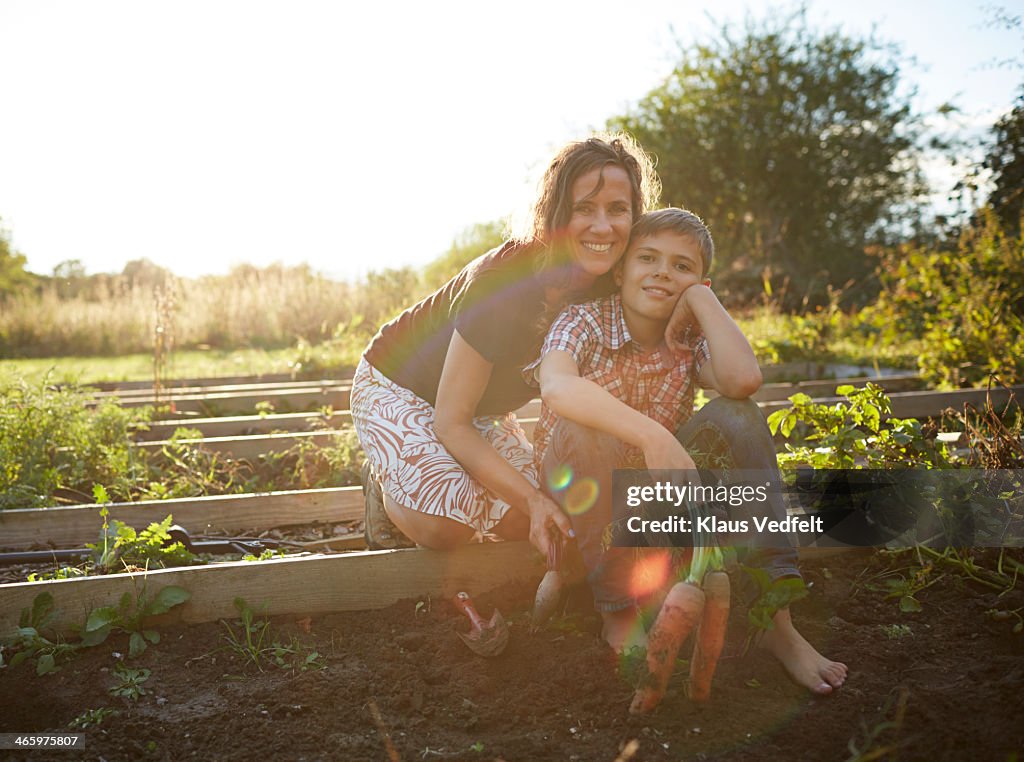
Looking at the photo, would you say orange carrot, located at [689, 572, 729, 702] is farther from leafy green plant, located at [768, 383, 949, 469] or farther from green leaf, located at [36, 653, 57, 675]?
green leaf, located at [36, 653, 57, 675]

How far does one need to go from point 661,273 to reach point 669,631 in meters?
1.04

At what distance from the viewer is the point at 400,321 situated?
280 cm

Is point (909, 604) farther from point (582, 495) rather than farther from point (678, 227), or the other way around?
point (678, 227)

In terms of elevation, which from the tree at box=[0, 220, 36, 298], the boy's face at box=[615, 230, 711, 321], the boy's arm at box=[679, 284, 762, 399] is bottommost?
the boy's arm at box=[679, 284, 762, 399]

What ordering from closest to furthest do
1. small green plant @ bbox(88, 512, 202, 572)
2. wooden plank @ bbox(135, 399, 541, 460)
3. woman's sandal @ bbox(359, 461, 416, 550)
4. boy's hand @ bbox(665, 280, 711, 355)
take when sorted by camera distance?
boy's hand @ bbox(665, 280, 711, 355) → small green plant @ bbox(88, 512, 202, 572) → woman's sandal @ bbox(359, 461, 416, 550) → wooden plank @ bbox(135, 399, 541, 460)

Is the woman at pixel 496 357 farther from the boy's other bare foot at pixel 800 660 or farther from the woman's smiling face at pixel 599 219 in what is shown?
the boy's other bare foot at pixel 800 660

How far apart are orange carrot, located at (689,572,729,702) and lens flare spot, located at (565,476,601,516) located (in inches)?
17.1

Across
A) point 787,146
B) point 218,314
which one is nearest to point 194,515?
point 218,314

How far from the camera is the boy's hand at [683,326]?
7.00 ft

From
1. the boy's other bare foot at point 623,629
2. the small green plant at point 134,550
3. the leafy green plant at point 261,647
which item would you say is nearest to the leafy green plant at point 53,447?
the small green plant at point 134,550

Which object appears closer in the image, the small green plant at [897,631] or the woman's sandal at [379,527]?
the small green plant at [897,631]

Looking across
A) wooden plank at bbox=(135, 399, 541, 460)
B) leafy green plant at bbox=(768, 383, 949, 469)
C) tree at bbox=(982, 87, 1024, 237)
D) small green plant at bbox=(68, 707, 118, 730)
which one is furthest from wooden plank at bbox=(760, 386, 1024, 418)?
tree at bbox=(982, 87, 1024, 237)

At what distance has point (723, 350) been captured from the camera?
6.48 feet

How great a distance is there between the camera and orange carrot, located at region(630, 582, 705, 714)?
149cm
